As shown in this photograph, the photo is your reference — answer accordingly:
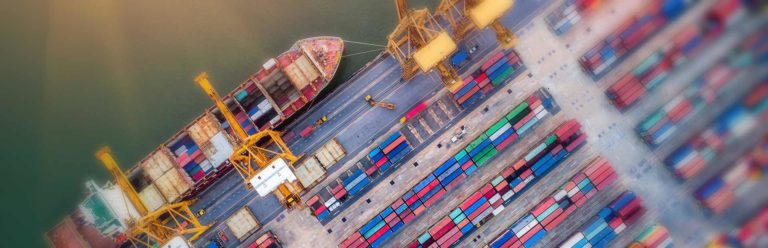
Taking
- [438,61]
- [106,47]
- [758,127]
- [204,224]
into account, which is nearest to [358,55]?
[438,61]

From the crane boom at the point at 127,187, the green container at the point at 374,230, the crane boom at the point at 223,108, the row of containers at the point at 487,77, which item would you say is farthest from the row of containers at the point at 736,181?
the crane boom at the point at 127,187

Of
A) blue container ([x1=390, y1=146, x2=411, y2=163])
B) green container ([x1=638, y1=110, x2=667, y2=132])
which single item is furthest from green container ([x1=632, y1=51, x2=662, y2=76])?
blue container ([x1=390, y1=146, x2=411, y2=163])

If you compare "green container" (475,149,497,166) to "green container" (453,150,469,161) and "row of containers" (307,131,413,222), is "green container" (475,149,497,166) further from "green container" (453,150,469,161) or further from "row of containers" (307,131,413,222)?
"row of containers" (307,131,413,222)

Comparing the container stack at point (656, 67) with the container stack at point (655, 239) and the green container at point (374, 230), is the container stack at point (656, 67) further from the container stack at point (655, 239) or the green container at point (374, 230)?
the green container at point (374, 230)

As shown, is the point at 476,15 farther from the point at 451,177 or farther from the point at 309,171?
the point at 309,171

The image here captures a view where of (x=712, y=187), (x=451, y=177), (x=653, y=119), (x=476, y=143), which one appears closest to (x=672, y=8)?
(x=653, y=119)

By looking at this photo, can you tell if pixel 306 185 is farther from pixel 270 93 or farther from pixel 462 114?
pixel 462 114
